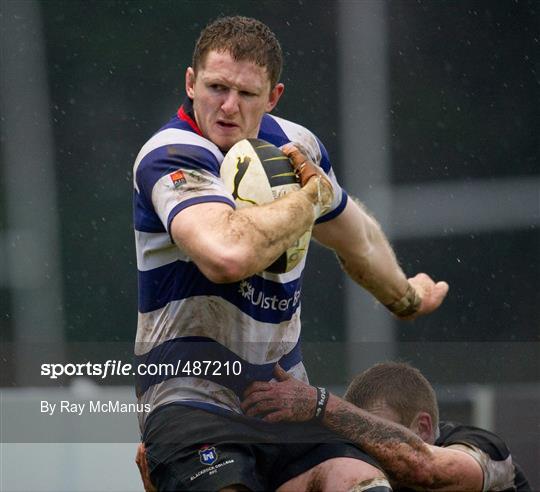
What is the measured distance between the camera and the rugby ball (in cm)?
311

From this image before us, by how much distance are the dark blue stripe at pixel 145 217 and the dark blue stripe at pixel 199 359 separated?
299mm

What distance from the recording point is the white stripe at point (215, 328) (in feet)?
10.7

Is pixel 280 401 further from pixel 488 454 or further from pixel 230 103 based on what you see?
pixel 230 103

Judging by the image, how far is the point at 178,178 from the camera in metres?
3.05

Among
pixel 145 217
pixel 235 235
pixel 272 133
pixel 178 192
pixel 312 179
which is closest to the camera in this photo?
pixel 235 235

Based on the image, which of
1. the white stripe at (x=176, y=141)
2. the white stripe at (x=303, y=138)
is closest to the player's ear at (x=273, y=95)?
the white stripe at (x=303, y=138)

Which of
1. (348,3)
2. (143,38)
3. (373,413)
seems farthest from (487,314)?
(373,413)

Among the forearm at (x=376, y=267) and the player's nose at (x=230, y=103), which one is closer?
the player's nose at (x=230, y=103)

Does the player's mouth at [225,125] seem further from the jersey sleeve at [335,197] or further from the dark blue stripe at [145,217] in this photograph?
the jersey sleeve at [335,197]

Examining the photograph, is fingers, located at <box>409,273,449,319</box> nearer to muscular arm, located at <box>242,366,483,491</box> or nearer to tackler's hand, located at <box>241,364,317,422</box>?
muscular arm, located at <box>242,366,483,491</box>

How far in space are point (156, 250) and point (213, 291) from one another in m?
0.18

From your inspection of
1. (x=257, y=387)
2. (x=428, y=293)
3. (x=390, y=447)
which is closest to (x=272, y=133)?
(x=257, y=387)

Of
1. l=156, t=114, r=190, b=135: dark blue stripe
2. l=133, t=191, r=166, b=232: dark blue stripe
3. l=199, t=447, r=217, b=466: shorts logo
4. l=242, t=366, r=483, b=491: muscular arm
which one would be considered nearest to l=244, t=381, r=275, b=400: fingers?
l=242, t=366, r=483, b=491: muscular arm

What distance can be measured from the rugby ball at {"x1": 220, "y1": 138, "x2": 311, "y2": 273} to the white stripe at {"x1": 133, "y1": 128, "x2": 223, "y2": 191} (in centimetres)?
5
